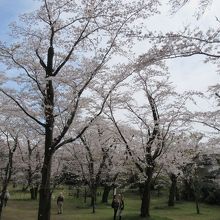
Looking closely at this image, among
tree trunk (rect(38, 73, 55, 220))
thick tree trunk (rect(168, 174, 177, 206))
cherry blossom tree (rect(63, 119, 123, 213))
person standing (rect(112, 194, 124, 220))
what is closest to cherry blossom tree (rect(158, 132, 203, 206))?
thick tree trunk (rect(168, 174, 177, 206))

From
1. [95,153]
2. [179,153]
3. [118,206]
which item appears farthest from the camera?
[95,153]

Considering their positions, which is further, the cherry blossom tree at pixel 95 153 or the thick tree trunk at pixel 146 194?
the cherry blossom tree at pixel 95 153

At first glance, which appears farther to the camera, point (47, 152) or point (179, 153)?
point (179, 153)

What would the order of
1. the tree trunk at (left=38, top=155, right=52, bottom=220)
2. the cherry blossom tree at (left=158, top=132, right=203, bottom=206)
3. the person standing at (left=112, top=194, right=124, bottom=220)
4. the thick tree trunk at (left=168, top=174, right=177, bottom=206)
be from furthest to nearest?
the thick tree trunk at (left=168, top=174, right=177, bottom=206) < the cherry blossom tree at (left=158, top=132, right=203, bottom=206) < the person standing at (left=112, top=194, right=124, bottom=220) < the tree trunk at (left=38, top=155, right=52, bottom=220)

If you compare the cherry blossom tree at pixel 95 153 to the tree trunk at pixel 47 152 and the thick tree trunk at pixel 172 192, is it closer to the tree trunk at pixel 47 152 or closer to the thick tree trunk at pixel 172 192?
the thick tree trunk at pixel 172 192

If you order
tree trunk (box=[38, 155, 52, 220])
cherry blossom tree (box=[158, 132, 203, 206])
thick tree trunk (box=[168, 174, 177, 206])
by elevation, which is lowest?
tree trunk (box=[38, 155, 52, 220])

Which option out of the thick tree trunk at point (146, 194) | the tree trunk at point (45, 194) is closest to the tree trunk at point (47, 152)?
the tree trunk at point (45, 194)

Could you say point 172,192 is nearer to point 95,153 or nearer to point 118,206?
point 95,153

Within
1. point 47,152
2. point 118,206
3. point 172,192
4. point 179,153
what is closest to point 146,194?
point 118,206

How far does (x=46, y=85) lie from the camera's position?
16.8 m

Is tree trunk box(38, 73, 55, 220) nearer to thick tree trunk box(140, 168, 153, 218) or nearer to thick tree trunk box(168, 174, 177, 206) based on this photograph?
thick tree trunk box(140, 168, 153, 218)

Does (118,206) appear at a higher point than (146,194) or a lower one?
lower

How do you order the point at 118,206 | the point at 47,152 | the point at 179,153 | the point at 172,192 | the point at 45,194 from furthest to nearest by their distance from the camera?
1. the point at 172,192
2. the point at 179,153
3. the point at 118,206
4. the point at 47,152
5. the point at 45,194

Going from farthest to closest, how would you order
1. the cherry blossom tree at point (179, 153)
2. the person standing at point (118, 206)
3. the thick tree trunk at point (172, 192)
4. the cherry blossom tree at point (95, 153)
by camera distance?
the thick tree trunk at point (172, 192), the cherry blossom tree at point (95, 153), the cherry blossom tree at point (179, 153), the person standing at point (118, 206)
